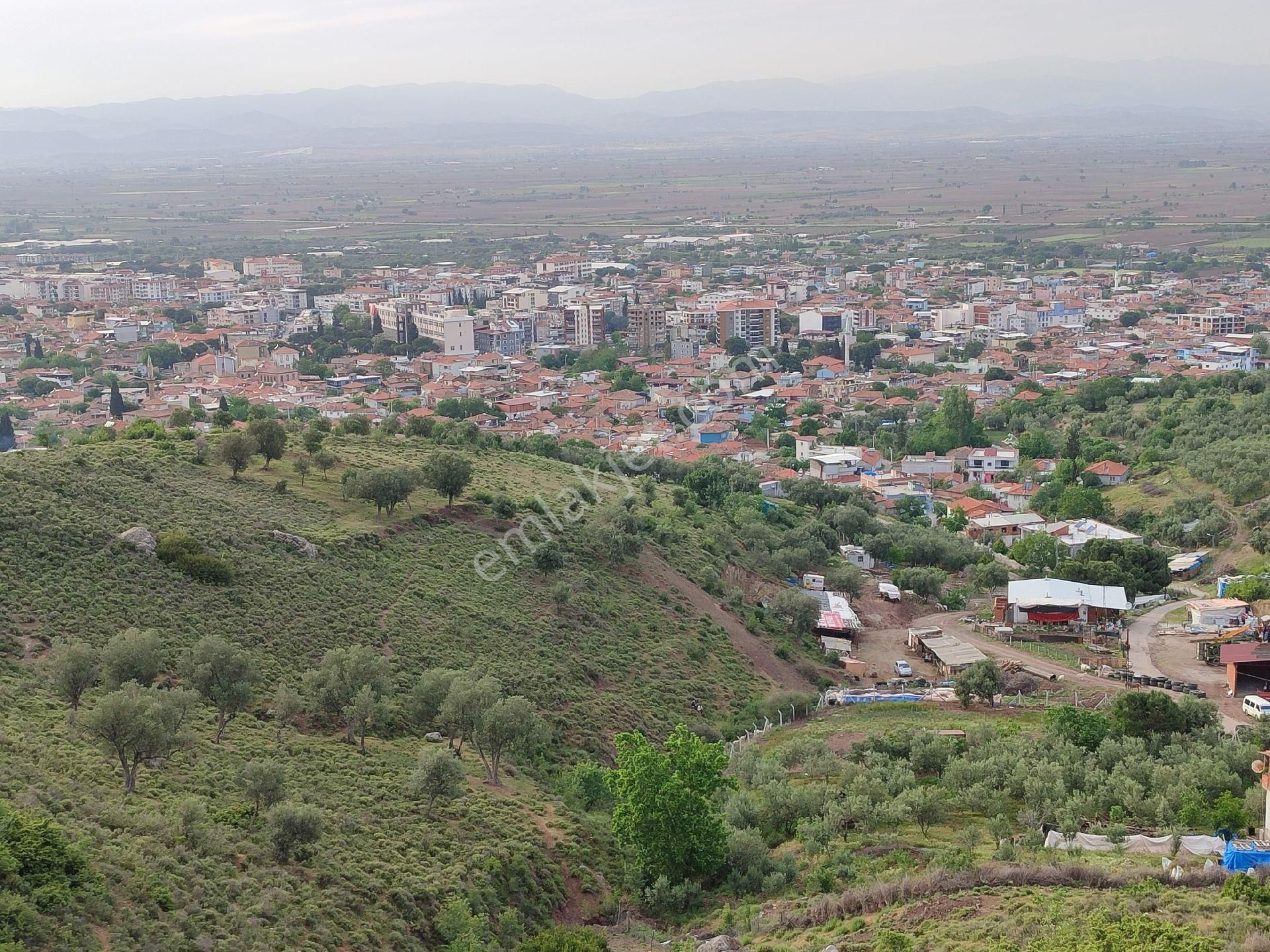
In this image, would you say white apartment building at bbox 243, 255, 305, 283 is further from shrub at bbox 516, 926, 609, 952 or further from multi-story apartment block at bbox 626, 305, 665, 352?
shrub at bbox 516, 926, 609, 952

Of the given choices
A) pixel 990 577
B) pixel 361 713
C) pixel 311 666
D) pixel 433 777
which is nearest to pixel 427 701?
→ pixel 361 713

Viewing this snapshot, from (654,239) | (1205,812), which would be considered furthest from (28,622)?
(654,239)

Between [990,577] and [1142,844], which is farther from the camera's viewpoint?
[990,577]

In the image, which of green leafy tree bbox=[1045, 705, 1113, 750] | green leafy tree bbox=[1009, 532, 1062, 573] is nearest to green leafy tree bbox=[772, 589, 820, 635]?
green leafy tree bbox=[1009, 532, 1062, 573]

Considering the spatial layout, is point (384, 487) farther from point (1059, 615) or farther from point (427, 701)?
point (1059, 615)

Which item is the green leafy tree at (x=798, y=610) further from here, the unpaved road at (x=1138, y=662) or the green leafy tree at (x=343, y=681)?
the green leafy tree at (x=343, y=681)

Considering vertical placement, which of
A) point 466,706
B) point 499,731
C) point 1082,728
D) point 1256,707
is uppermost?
point 466,706

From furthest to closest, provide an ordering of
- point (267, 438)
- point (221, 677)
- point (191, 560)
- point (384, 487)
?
point (267, 438) < point (384, 487) < point (191, 560) < point (221, 677)
